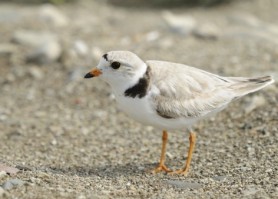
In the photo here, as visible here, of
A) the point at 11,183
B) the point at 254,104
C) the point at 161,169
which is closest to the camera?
the point at 11,183

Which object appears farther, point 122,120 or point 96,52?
point 96,52

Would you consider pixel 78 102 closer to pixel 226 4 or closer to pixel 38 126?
pixel 38 126

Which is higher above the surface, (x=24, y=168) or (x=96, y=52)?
(x=24, y=168)

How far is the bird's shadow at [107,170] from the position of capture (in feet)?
17.5

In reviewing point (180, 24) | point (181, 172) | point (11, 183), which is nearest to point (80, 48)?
point (180, 24)

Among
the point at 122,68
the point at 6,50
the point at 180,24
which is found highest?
the point at 122,68

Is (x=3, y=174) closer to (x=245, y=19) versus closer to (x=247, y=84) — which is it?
(x=247, y=84)

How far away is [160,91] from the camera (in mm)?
5023

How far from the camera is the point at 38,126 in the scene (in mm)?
7090

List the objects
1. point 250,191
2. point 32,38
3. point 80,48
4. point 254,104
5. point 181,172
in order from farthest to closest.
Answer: point 32,38 → point 80,48 → point 254,104 → point 181,172 → point 250,191

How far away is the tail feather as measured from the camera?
18.0ft

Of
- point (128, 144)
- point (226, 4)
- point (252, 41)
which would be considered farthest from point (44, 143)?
point (226, 4)

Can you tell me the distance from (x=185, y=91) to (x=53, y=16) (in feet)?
19.4

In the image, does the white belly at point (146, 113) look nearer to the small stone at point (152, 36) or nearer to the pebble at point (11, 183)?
the pebble at point (11, 183)
